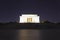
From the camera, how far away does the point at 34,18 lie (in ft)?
87.2

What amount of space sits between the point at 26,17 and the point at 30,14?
0.71m

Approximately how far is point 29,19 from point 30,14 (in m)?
0.73

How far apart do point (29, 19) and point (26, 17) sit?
0.50 meters

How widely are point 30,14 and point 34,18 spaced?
0.78 m

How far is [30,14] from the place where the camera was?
26.6 metres

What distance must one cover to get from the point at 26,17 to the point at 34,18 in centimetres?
113

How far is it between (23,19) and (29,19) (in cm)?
100

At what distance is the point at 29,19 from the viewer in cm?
2680

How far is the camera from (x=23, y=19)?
26.2 metres
